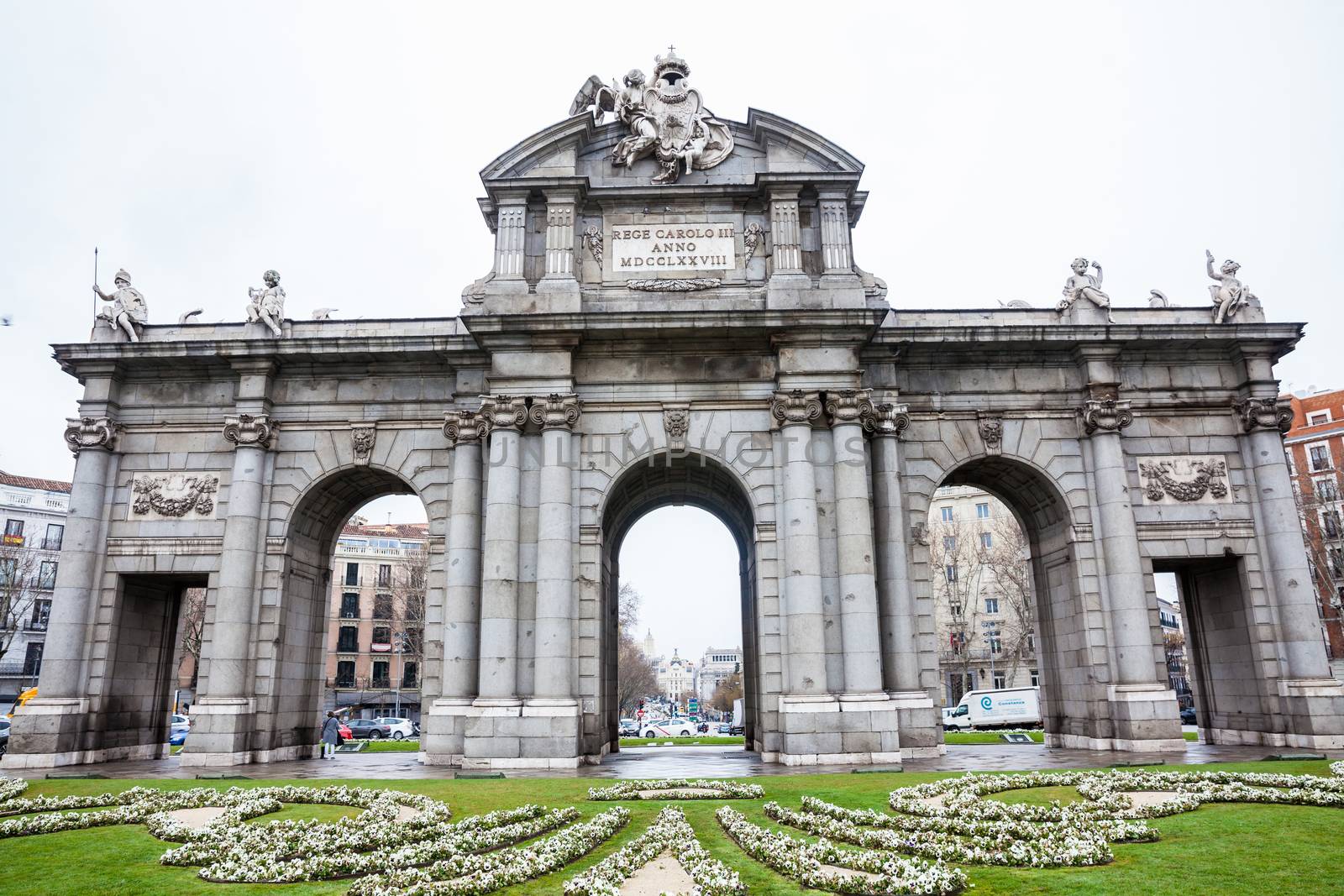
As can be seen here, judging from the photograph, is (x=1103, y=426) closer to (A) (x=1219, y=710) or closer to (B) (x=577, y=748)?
(A) (x=1219, y=710)

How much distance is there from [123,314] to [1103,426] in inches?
1070

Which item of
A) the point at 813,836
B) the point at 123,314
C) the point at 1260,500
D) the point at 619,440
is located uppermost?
the point at 123,314

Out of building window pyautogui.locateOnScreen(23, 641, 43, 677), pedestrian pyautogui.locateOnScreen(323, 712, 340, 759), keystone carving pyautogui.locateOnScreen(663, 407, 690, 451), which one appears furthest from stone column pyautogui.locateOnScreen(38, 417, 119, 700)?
building window pyautogui.locateOnScreen(23, 641, 43, 677)

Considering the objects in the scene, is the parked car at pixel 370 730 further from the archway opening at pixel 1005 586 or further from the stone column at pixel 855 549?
the stone column at pixel 855 549

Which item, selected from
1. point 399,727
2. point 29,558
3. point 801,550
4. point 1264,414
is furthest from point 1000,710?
point 29,558

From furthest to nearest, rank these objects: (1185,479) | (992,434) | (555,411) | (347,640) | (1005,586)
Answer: (347,640) → (1005,586) → (1185,479) → (992,434) → (555,411)

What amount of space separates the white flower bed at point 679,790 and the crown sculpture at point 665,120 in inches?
619

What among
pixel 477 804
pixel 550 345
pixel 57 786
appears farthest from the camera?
pixel 550 345

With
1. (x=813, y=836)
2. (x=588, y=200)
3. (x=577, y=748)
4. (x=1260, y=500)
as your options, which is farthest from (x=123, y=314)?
(x=1260, y=500)

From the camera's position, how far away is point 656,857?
1084cm

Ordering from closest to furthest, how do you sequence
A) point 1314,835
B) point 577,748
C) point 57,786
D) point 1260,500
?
point 1314,835, point 57,786, point 577,748, point 1260,500

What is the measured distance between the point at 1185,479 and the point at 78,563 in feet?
98.4

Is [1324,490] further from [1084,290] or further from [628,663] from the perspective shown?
[628,663]

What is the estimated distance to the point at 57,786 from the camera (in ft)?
57.3
